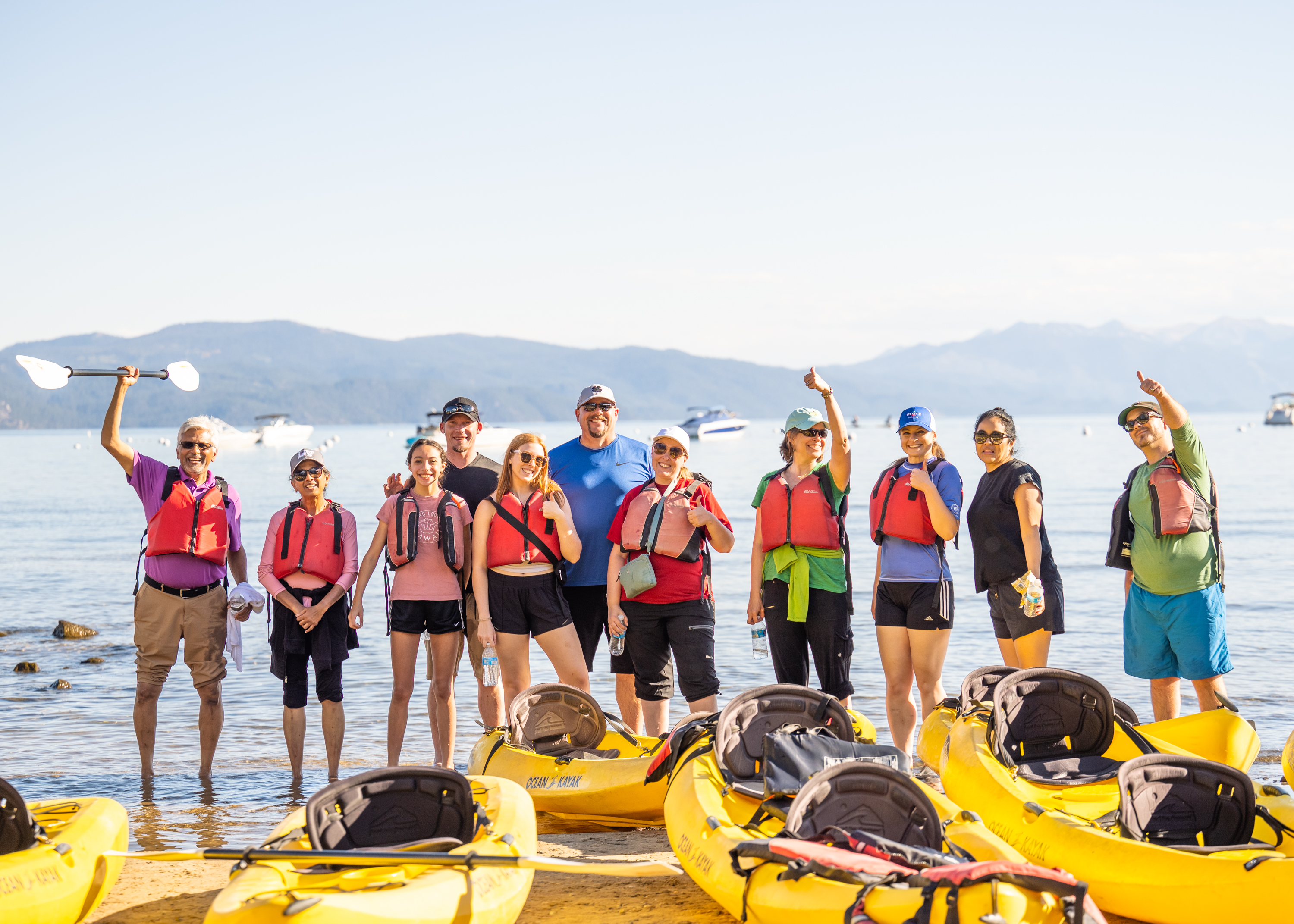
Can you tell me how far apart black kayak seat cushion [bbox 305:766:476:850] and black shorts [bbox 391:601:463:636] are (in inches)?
79.6

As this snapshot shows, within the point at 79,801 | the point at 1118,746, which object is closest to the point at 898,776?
the point at 1118,746

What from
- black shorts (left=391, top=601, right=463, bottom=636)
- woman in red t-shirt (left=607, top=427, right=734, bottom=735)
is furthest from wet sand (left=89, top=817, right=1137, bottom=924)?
black shorts (left=391, top=601, right=463, bottom=636)

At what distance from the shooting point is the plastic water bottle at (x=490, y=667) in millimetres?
6559

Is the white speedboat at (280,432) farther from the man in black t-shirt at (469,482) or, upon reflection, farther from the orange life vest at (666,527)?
the orange life vest at (666,527)

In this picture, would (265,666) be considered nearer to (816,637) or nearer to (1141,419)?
(816,637)

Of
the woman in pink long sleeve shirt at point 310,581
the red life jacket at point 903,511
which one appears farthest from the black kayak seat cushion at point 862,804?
the woman in pink long sleeve shirt at point 310,581

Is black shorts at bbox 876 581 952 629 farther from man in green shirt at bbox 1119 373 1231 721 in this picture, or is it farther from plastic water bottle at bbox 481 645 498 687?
plastic water bottle at bbox 481 645 498 687

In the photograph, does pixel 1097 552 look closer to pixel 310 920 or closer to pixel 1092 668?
pixel 1092 668

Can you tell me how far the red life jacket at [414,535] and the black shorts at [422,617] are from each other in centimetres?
23

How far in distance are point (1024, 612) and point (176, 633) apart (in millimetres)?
5140

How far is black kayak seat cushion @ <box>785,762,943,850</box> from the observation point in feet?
13.9

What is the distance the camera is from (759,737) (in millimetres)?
5258

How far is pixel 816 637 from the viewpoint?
250 inches

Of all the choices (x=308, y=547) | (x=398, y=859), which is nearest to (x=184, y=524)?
(x=308, y=547)
